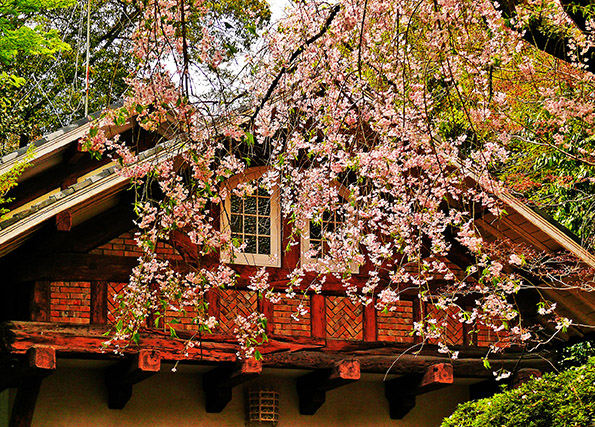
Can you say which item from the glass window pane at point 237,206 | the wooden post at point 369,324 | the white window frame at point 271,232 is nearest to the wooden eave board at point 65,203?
the white window frame at point 271,232

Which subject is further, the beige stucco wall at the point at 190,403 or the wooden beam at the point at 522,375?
the wooden beam at the point at 522,375

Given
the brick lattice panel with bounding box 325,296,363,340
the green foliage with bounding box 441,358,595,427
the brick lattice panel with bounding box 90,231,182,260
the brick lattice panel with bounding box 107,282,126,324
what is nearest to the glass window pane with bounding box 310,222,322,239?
the brick lattice panel with bounding box 325,296,363,340

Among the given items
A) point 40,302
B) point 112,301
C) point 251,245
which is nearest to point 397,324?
point 251,245

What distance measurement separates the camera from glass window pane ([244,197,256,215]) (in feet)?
35.0

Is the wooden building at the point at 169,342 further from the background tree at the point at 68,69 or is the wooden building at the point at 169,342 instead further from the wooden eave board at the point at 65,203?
the background tree at the point at 68,69

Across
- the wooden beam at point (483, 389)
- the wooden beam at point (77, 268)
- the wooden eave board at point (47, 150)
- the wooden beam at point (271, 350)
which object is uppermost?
the wooden eave board at point (47, 150)

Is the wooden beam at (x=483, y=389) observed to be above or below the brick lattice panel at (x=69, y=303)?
below

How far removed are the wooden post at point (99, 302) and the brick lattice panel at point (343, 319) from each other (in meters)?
2.74

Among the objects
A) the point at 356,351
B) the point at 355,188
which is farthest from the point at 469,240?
the point at 356,351

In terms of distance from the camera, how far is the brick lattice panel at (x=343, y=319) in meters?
10.4

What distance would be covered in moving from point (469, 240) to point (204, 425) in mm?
4616

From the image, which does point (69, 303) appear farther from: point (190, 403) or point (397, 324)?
point (397, 324)

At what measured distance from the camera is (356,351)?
10211 mm

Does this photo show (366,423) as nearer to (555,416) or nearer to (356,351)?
(356,351)
